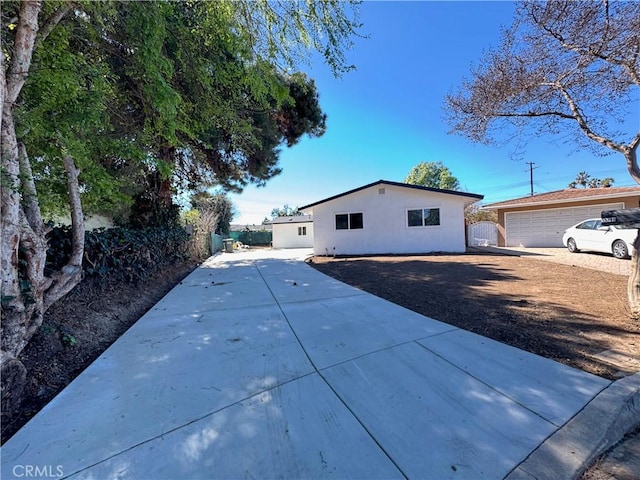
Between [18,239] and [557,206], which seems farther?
[557,206]

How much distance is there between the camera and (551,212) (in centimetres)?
1351

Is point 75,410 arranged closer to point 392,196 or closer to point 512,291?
point 512,291

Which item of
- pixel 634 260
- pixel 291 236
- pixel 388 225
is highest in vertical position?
pixel 388 225

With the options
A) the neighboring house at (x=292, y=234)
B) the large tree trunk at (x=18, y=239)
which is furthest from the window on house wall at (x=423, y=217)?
the large tree trunk at (x=18, y=239)

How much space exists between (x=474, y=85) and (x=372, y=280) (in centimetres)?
522

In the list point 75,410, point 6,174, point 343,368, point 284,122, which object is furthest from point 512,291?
point 284,122

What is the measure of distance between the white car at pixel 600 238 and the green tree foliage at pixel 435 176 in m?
17.1

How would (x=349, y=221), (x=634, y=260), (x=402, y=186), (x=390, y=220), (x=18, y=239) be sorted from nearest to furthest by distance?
(x=18, y=239) → (x=634, y=260) → (x=402, y=186) → (x=390, y=220) → (x=349, y=221)

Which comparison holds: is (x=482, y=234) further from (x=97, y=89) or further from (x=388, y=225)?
(x=97, y=89)

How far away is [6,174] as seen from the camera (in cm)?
234

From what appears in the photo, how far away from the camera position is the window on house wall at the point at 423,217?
12.6m

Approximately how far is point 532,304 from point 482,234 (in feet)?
47.9

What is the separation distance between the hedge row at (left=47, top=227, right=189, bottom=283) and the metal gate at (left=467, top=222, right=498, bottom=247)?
16430 mm

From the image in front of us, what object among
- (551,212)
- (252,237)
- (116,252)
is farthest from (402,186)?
(252,237)
